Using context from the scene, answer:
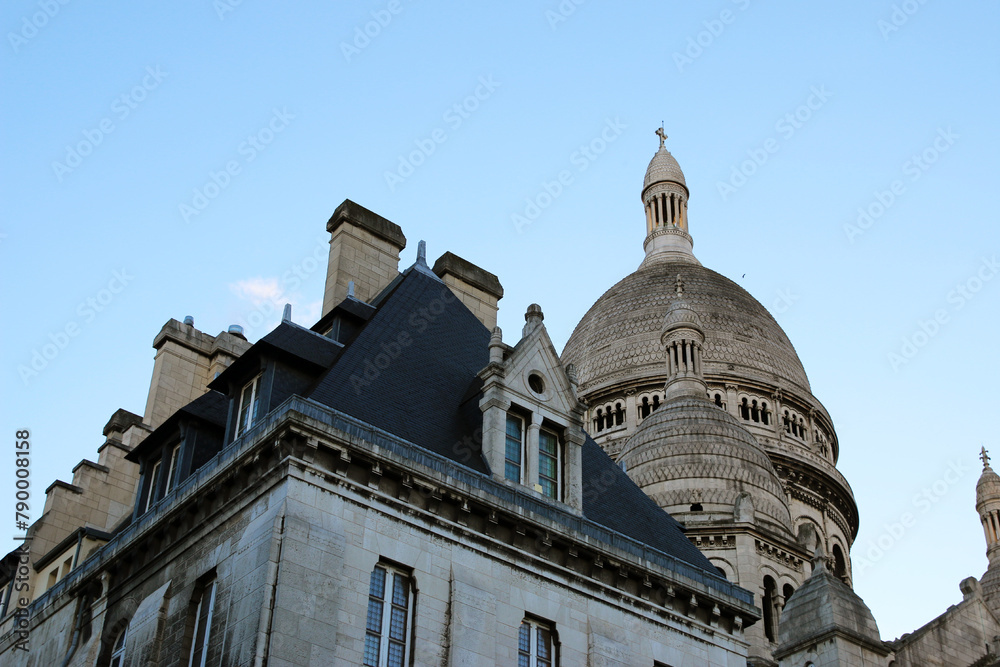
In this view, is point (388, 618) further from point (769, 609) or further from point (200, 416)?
point (769, 609)

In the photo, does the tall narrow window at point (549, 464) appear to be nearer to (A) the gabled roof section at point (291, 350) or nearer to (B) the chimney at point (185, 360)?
(A) the gabled roof section at point (291, 350)

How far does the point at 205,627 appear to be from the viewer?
19547 mm

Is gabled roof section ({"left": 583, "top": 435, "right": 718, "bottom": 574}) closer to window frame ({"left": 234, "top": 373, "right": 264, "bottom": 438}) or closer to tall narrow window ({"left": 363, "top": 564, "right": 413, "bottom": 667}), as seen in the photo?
tall narrow window ({"left": 363, "top": 564, "right": 413, "bottom": 667})

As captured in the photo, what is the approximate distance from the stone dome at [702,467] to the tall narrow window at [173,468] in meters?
29.7

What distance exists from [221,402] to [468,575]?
6.62 meters

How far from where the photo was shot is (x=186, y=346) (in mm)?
31000

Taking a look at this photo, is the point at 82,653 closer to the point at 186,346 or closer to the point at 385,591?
the point at 385,591

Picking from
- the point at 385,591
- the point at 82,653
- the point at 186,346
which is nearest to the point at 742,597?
the point at 385,591

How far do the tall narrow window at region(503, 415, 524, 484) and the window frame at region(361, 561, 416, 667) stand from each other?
3.00 metres

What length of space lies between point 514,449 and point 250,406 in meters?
4.52

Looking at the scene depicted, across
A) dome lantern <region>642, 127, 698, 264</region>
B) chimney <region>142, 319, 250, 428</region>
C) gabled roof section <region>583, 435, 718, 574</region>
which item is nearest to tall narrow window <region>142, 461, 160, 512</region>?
chimney <region>142, 319, 250, 428</region>

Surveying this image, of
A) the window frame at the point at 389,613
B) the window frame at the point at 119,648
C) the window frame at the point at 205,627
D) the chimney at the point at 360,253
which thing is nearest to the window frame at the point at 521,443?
the window frame at the point at 389,613

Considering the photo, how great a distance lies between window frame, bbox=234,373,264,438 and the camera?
2208 cm

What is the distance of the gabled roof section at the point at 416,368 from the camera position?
2167 cm
